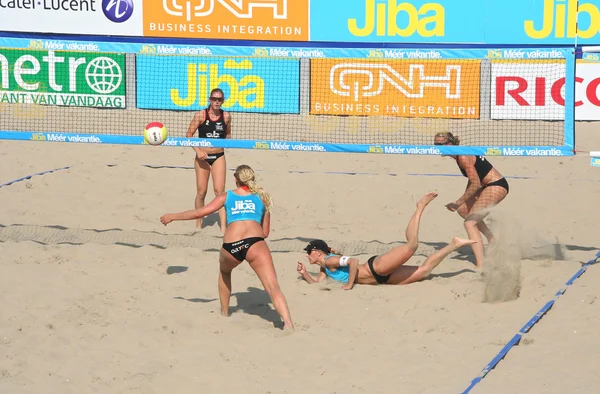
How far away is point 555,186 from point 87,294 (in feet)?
23.6

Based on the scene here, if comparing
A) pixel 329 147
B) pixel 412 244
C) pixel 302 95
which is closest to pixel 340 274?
pixel 412 244

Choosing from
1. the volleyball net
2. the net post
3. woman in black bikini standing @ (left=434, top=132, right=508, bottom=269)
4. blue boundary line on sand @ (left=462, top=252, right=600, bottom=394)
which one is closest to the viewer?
blue boundary line on sand @ (left=462, top=252, right=600, bottom=394)

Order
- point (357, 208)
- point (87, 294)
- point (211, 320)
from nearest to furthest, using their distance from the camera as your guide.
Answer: point (211, 320) → point (87, 294) → point (357, 208)

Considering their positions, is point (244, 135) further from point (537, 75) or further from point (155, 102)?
point (537, 75)

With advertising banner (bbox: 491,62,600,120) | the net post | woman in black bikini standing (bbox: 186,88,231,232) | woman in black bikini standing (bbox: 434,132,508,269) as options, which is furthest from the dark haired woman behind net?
advertising banner (bbox: 491,62,600,120)

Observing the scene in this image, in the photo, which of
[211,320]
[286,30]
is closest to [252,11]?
[286,30]

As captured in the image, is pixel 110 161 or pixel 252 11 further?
pixel 252 11

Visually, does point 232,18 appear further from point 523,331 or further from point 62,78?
point 523,331

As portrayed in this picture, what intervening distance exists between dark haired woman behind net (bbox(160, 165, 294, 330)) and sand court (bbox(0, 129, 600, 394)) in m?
0.42

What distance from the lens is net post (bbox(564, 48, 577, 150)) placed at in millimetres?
9336

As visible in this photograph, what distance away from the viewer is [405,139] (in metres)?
15.1

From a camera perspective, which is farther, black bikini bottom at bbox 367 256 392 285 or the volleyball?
the volleyball

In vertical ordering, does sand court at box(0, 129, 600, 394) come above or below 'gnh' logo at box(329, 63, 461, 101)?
below

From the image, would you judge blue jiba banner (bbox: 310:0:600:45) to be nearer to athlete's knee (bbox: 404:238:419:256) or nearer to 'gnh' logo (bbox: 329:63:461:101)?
'gnh' logo (bbox: 329:63:461:101)
